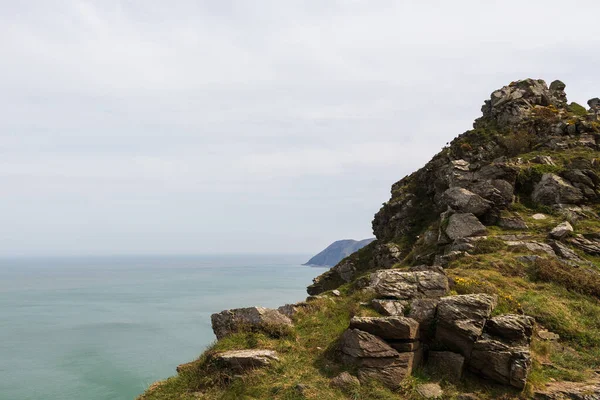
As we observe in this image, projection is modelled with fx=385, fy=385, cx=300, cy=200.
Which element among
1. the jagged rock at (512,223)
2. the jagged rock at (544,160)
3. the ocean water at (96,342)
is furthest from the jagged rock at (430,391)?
the ocean water at (96,342)

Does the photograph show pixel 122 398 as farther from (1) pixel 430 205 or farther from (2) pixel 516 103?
(2) pixel 516 103

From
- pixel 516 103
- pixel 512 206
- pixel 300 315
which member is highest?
pixel 516 103

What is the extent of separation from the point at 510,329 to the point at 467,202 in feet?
64.4

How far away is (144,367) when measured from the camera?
75.8 m

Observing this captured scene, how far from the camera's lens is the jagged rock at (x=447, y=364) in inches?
572

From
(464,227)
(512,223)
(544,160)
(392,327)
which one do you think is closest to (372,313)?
(392,327)

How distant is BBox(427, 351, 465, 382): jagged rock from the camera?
1454cm

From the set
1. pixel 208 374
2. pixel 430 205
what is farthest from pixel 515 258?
pixel 430 205

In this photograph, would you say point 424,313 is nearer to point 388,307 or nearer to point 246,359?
point 388,307

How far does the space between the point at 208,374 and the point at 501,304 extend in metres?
13.3

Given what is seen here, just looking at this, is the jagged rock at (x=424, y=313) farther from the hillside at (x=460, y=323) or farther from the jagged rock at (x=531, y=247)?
the jagged rock at (x=531, y=247)

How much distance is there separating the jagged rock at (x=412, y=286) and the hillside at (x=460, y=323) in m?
0.06

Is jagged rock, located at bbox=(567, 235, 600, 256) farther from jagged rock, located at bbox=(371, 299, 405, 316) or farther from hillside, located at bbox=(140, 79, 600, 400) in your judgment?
jagged rock, located at bbox=(371, 299, 405, 316)

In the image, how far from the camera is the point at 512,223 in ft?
102
